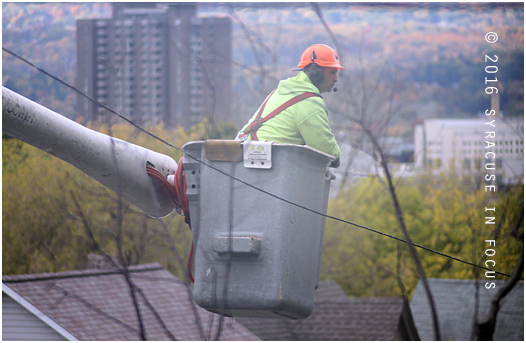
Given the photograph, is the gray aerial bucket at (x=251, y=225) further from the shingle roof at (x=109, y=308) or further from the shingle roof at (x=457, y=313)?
the shingle roof at (x=457, y=313)

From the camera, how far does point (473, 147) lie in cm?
3406

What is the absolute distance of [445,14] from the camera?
4181 cm

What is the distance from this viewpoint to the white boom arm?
2838 millimetres

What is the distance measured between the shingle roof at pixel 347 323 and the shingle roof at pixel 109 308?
150 cm

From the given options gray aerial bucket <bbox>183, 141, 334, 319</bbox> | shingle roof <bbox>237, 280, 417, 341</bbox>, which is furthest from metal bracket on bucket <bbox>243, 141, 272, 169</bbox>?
shingle roof <bbox>237, 280, 417, 341</bbox>

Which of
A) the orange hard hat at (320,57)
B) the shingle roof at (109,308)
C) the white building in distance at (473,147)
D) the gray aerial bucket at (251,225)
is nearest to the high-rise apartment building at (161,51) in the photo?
the white building in distance at (473,147)

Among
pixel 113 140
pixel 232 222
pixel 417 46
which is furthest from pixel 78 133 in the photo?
pixel 417 46

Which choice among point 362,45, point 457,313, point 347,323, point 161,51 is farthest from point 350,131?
point 161,51

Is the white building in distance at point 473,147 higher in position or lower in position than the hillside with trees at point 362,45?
lower

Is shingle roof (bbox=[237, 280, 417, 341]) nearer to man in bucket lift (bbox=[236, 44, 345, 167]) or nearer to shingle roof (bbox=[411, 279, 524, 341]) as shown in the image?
shingle roof (bbox=[411, 279, 524, 341])

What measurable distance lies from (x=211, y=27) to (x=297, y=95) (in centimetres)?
2884

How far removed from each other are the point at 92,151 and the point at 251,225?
0.79 m

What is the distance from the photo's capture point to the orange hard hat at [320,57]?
3635 millimetres

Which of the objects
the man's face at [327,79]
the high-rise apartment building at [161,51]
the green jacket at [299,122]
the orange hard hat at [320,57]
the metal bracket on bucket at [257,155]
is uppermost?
the high-rise apartment building at [161,51]
